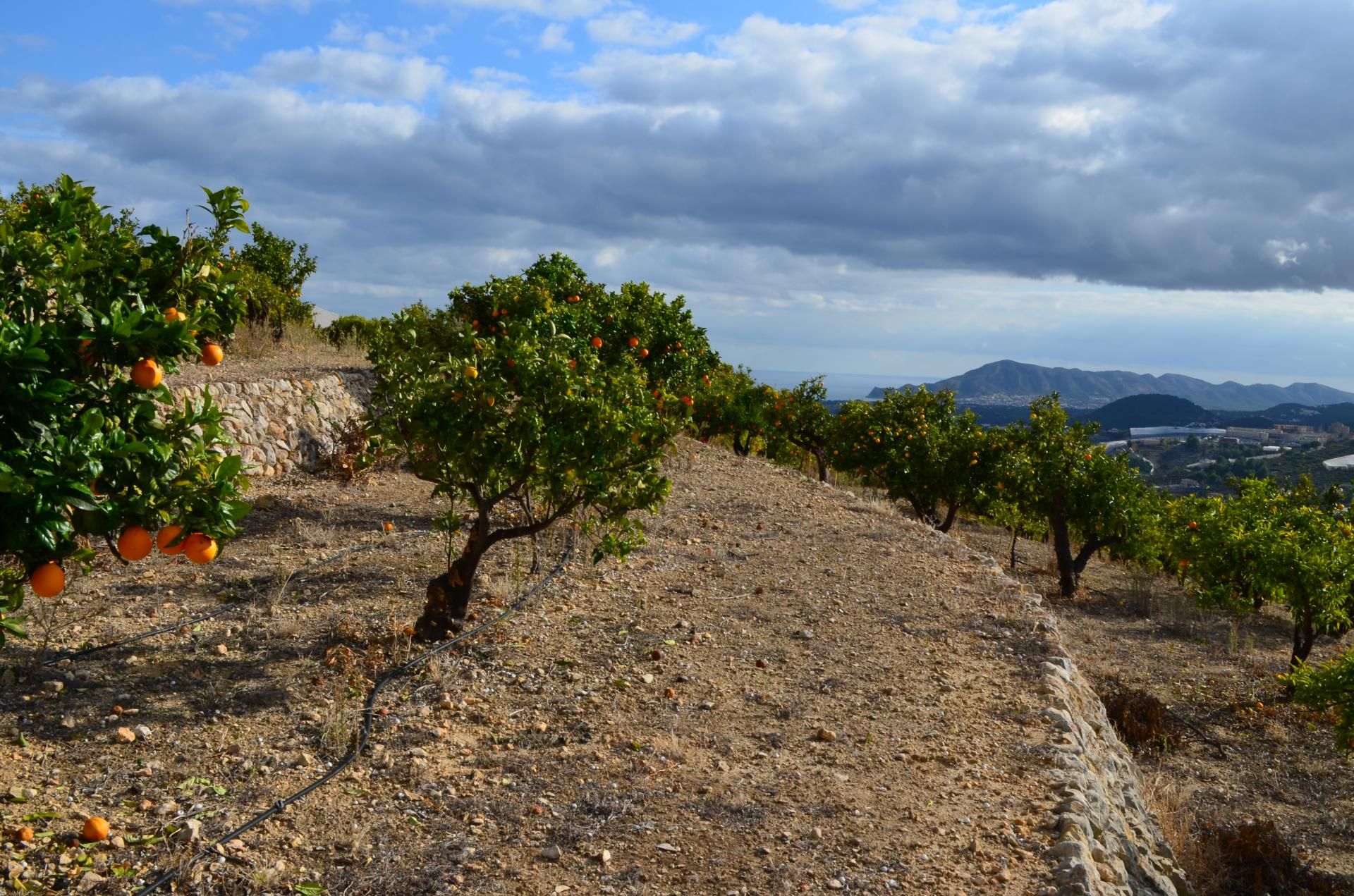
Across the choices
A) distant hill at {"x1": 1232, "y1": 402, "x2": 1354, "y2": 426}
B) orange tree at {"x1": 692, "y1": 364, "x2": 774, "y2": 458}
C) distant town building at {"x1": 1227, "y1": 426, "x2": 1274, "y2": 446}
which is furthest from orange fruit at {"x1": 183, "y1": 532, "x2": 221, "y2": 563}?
distant hill at {"x1": 1232, "y1": 402, "x2": 1354, "y2": 426}

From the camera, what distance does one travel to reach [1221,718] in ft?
35.9

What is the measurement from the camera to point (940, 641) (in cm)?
711

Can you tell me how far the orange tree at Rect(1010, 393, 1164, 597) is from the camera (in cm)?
1656

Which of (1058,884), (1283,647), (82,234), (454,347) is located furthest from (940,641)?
(1283,647)

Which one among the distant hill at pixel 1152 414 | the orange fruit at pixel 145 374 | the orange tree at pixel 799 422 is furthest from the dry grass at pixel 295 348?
the distant hill at pixel 1152 414

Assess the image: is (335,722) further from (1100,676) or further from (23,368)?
(1100,676)

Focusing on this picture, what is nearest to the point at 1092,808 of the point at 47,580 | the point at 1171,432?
the point at 47,580

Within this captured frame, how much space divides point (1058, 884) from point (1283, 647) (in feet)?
43.3

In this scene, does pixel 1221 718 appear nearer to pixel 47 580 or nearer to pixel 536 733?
pixel 536 733

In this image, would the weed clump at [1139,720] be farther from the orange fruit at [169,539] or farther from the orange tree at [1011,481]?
the orange fruit at [169,539]

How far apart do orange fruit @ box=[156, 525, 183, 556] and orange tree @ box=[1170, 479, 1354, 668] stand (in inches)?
491

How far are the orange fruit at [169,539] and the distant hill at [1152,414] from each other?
316ft

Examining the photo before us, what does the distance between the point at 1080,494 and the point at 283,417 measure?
1335cm

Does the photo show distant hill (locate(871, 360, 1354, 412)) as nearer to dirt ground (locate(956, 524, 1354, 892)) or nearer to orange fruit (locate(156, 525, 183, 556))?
dirt ground (locate(956, 524, 1354, 892))
